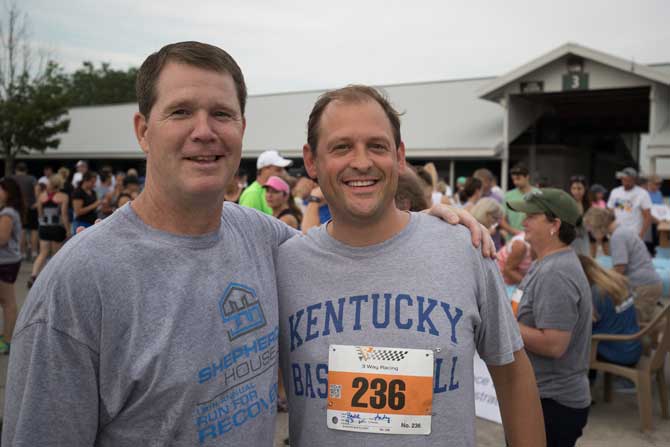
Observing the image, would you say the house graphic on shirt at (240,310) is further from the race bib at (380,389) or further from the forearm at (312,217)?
the forearm at (312,217)

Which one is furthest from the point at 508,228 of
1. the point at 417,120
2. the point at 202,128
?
the point at 417,120

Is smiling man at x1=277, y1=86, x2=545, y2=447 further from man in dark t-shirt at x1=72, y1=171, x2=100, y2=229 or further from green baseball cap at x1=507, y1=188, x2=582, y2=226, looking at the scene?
man in dark t-shirt at x1=72, y1=171, x2=100, y2=229

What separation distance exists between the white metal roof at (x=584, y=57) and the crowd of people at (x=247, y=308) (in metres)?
13.5

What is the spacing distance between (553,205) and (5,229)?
543cm

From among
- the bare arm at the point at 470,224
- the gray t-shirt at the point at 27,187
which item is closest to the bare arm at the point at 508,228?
the bare arm at the point at 470,224

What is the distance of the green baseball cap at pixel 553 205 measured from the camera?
323 centimetres

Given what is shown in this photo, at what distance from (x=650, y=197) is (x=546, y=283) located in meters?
9.06

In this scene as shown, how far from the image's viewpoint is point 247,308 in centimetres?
161

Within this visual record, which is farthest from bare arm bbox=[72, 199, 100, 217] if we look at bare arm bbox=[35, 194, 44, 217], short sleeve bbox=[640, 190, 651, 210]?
short sleeve bbox=[640, 190, 651, 210]

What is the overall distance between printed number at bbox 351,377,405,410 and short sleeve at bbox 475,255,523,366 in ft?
1.10

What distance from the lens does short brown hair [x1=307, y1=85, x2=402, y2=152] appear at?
72.6 inches

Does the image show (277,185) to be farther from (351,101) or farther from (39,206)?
(39,206)

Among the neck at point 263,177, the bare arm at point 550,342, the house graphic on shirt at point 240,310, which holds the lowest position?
the bare arm at point 550,342

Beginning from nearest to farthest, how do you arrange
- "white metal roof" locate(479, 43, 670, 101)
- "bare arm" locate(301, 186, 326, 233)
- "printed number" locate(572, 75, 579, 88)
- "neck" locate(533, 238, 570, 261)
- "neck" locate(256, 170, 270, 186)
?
"neck" locate(533, 238, 570, 261), "bare arm" locate(301, 186, 326, 233), "neck" locate(256, 170, 270, 186), "white metal roof" locate(479, 43, 670, 101), "printed number" locate(572, 75, 579, 88)
